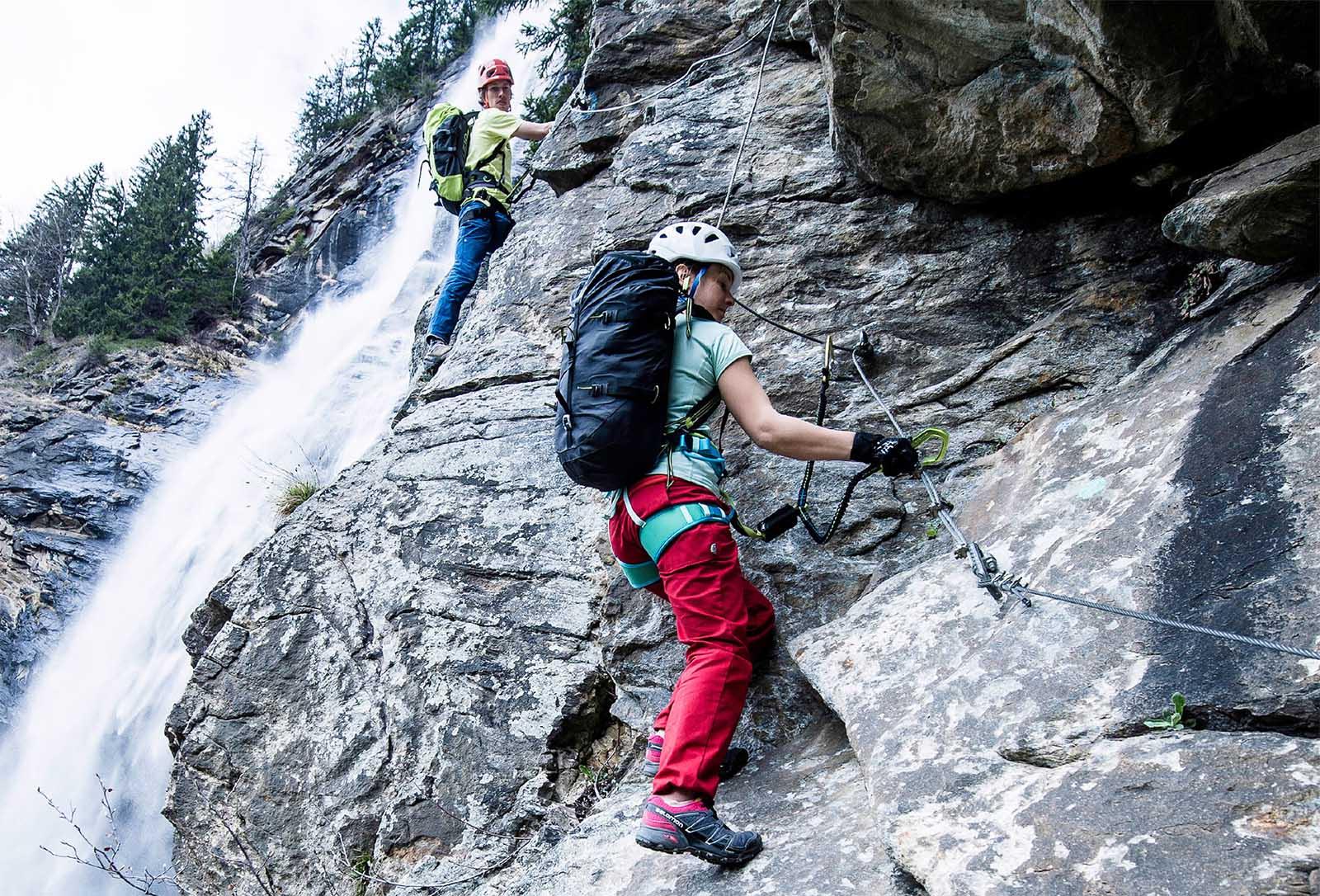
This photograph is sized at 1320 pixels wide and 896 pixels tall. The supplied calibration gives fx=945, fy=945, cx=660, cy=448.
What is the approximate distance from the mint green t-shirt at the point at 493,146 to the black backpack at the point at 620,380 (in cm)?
507

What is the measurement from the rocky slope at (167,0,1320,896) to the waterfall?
2.27 meters

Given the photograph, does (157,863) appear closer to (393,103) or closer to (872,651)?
(872,651)

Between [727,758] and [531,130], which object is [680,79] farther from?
[727,758]

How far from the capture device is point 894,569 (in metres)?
4.42

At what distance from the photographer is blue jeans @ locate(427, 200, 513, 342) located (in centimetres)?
837

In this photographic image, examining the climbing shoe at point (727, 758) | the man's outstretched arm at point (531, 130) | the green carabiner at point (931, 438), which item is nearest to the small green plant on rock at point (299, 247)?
the man's outstretched arm at point (531, 130)

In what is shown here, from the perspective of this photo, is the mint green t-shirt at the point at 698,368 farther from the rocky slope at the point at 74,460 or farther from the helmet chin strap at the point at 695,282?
the rocky slope at the point at 74,460

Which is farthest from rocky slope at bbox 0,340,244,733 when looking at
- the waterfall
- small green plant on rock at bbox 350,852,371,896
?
small green plant on rock at bbox 350,852,371,896

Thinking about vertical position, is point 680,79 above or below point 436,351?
above

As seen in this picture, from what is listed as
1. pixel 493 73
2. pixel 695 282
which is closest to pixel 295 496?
pixel 493 73

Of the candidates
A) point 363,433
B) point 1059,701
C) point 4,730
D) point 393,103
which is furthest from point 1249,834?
point 393,103

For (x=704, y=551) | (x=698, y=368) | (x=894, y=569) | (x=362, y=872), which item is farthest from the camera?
(x=362, y=872)

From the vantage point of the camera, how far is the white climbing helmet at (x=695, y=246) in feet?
13.8

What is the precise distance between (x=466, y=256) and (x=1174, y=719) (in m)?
7.07
